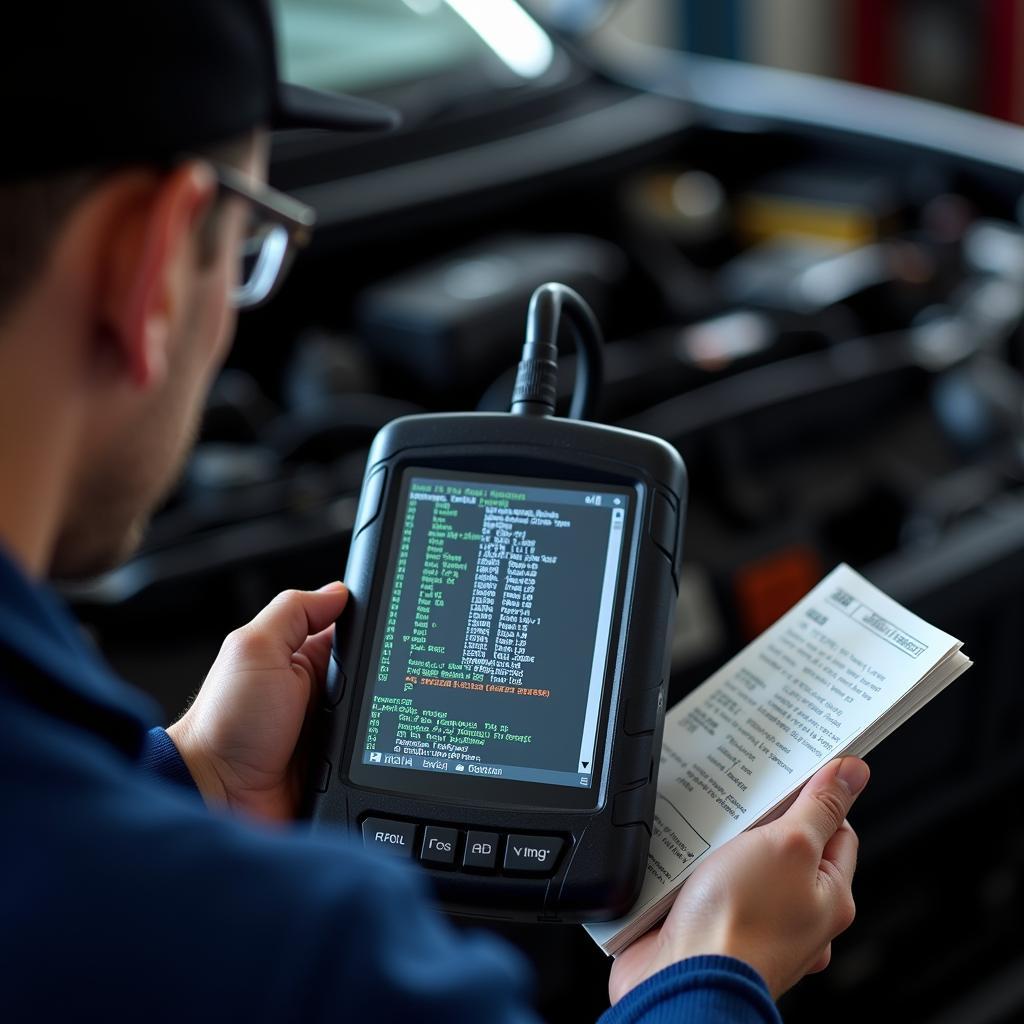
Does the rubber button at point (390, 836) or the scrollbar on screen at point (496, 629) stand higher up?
the scrollbar on screen at point (496, 629)

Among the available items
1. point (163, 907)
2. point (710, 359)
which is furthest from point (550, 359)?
point (710, 359)

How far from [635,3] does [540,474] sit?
3.40 meters

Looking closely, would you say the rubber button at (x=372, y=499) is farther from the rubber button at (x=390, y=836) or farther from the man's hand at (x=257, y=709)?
the rubber button at (x=390, y=836)

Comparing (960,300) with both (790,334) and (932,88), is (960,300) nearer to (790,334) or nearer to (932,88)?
(790,334)

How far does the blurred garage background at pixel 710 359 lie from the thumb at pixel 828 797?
394mm

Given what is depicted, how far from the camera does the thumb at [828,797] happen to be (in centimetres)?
77

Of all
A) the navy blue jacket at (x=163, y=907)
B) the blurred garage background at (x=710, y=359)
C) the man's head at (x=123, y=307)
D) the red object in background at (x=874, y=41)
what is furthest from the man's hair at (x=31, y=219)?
the red object in background at (x=874, y=41)

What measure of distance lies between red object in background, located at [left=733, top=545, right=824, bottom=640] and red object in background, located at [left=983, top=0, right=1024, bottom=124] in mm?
3035

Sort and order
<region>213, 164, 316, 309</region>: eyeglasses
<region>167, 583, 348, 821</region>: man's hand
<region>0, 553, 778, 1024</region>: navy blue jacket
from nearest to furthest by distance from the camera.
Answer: <region>0, 553, 778, 1024</region>: navy blue jacket, <region>213, 164, 316, 309</region>: eyeglasses, <region>167, 583, 348, 821</region>: man's hand

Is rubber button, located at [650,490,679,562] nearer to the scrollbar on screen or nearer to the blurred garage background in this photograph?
the scrollbar on screen

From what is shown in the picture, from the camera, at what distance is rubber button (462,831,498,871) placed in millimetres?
794

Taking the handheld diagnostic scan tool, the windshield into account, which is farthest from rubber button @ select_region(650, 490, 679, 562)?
the windshield

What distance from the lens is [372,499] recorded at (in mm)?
877

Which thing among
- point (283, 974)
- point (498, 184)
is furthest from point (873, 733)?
point (498, 184)
